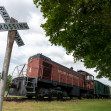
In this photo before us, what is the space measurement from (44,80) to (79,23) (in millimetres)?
5715

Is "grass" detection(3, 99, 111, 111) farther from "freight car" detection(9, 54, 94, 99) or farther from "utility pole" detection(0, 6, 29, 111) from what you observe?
"utility pole" detection(0, 6, 29, 111)

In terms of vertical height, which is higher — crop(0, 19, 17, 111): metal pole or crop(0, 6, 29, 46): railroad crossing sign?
crop(0, 6, 29, 46): railroad crossing sign

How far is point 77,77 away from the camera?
15.8 metres

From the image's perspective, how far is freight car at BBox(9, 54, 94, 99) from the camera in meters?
9.12

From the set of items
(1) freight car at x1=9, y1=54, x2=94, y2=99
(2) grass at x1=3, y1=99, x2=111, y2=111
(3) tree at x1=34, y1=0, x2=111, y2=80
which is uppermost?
(3) tree at x1=34, y1=0, x2=111, y2=80

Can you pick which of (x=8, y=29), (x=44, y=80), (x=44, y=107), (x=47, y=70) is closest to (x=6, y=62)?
(x=8, y=29)

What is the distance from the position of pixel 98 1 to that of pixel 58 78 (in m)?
8.28

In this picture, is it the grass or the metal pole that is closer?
the metal pole

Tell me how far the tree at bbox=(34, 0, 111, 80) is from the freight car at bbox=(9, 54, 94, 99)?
359 centimetres

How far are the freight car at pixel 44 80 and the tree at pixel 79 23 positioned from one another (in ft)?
11.8

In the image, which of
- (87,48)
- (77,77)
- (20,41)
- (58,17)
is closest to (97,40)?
(87,48)

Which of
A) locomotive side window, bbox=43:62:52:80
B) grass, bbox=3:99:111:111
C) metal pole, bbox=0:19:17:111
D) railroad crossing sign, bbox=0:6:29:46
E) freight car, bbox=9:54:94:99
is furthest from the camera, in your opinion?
locomotive side window, bbox=43:62:52:80

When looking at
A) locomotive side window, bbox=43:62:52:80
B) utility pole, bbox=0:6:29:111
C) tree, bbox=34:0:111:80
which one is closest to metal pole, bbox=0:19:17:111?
utility pole, bbox=0:6:29:111

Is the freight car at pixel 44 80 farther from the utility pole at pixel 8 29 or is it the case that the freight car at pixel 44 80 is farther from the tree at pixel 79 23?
the utility pole at pixel 8 29
